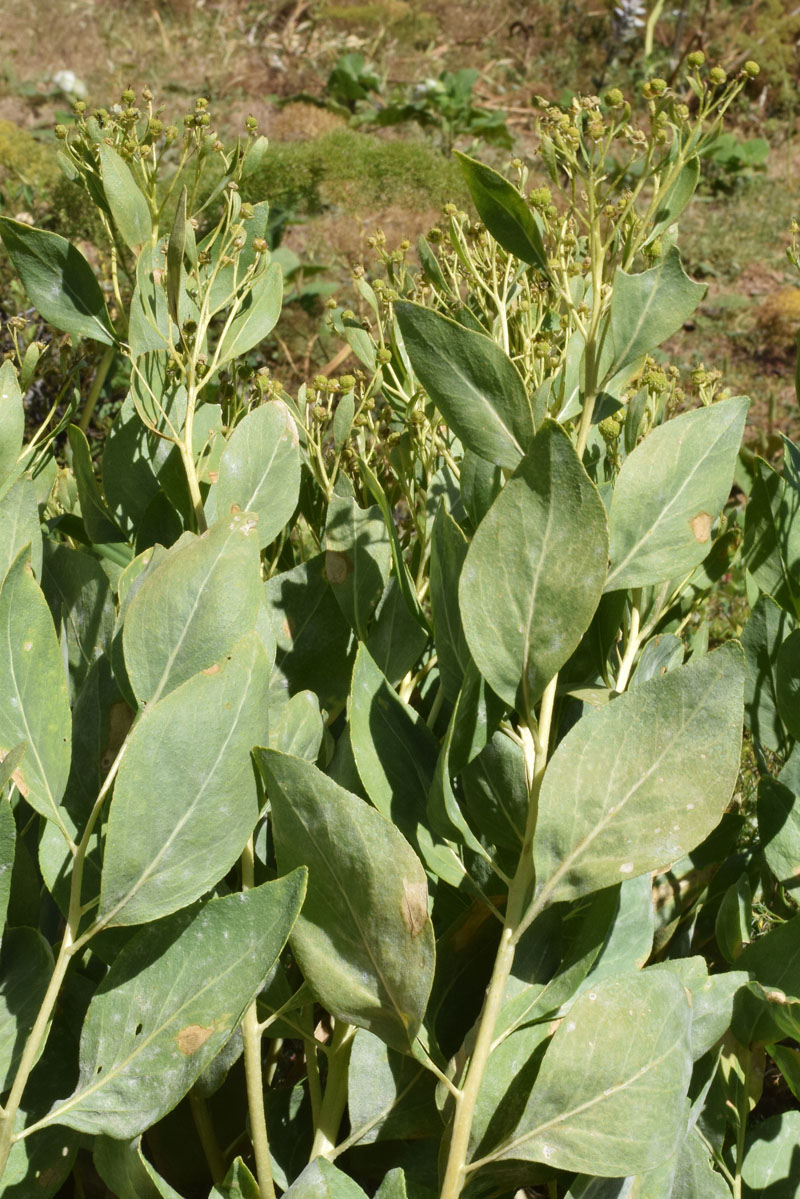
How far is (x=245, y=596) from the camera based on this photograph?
0.84 metres

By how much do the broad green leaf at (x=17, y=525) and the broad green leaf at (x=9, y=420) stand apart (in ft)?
0.30

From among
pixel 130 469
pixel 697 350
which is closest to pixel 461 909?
pixel 130 469

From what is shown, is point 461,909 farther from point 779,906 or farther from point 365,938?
point 779,906

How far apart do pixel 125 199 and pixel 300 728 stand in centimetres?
58

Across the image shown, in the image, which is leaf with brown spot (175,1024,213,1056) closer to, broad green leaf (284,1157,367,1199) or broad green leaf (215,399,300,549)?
broad green leaf (284,1157,367,1199)

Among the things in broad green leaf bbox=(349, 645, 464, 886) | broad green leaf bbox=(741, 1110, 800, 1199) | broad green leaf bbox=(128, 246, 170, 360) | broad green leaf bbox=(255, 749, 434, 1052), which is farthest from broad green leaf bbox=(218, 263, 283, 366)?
broad green leaf bbox=(741, 1110, 800, 1199)

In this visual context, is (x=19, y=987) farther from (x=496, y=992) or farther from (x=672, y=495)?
(x=672, y=495)

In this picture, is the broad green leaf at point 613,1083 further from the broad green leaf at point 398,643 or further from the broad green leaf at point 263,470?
the broad green leaf at point 263,470

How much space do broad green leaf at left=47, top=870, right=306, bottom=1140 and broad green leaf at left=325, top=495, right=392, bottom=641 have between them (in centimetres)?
28

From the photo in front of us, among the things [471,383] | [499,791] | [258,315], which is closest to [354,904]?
[499,791]

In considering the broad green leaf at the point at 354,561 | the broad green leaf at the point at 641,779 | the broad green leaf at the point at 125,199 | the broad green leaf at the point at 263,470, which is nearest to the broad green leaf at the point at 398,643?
the broad green leaf at the point at 354,561

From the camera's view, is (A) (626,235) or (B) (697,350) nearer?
(A) (626,235)

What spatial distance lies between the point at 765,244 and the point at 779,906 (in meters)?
7.08

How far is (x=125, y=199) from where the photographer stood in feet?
3.66
